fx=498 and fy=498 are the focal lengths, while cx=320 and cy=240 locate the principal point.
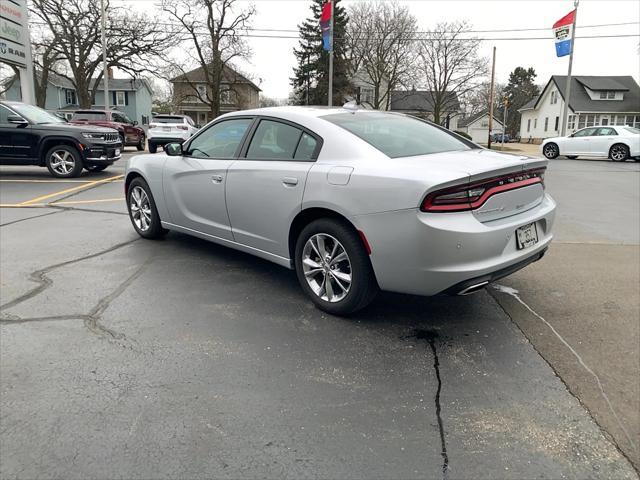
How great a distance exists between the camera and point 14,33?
17141 mm

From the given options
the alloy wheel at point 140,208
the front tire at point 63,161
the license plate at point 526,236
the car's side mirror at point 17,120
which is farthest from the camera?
the front tire at point 63,161

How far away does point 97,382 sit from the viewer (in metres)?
2.80

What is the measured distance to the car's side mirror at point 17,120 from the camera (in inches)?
440

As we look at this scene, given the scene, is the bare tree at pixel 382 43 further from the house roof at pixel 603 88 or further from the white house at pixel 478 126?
the white house at pixel 478 126

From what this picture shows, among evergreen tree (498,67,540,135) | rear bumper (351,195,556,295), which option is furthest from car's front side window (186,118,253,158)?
evergreen tree (498,67,540,135)

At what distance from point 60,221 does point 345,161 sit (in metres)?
5.12

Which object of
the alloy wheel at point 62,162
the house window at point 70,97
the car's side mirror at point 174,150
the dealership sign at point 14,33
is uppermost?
the house window at point 70,97

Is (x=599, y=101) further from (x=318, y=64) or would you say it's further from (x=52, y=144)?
(x=52, y=144)

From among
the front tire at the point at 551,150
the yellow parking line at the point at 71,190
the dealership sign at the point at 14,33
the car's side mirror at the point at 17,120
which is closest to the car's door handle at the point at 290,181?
the yellow parking line at the point at 71,190

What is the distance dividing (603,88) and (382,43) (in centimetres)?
2313

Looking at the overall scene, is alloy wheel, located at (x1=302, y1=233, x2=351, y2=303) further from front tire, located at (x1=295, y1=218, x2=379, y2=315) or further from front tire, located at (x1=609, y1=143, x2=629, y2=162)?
front tire, located at (x1=609, y1=143, x2=629, y2=162)

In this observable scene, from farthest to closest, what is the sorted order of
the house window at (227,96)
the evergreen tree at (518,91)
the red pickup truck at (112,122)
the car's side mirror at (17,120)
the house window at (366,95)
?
the evergreen tree at (518,91) → the house window at (366,95) → the house window at (227,96) → the red pickup truck at (112,122) → the car's side mirror at (17,120)

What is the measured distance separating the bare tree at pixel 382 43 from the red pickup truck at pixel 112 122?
3368 centimetres

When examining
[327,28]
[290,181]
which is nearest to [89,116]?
[327,28]
